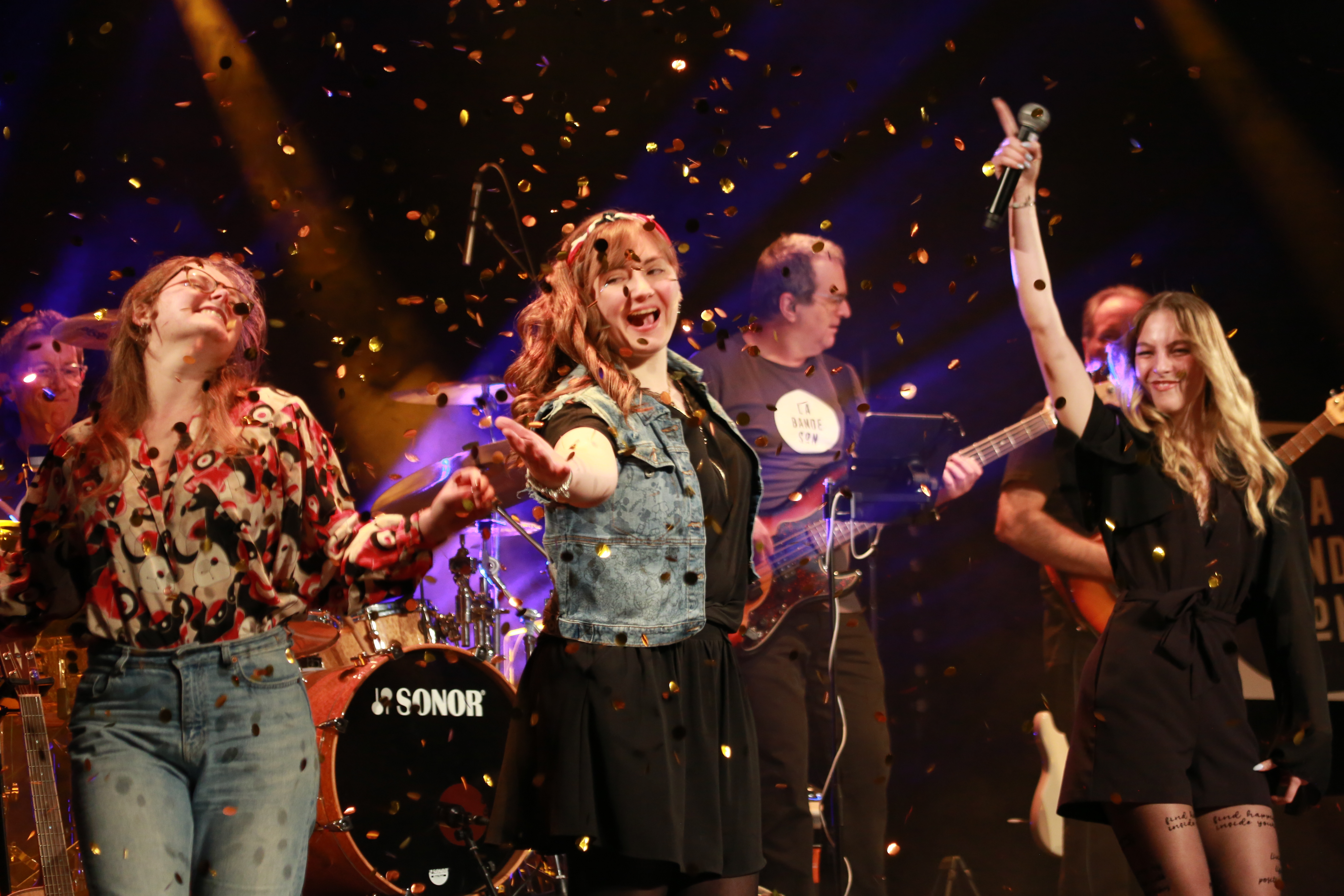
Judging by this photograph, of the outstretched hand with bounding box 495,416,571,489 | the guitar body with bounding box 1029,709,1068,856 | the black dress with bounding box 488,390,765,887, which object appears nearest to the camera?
the outstretched hand with bounding box 495,416,571,489

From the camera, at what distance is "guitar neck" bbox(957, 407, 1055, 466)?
4641mm

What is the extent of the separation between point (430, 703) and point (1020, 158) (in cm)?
273

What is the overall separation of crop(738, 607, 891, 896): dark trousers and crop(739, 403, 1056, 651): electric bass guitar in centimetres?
5

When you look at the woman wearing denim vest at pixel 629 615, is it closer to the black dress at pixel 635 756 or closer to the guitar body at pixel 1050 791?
the black dress at pixel 635 756

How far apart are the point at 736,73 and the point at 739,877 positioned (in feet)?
14.0

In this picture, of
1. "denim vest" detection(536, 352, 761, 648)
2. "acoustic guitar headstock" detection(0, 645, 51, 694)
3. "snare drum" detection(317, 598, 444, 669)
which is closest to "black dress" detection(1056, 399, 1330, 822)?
"denim vest" detection(536, 352, 761, 648)

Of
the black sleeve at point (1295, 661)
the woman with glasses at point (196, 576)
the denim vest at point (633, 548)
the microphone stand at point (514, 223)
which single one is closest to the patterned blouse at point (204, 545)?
the woman with glasses at point (196, 576)

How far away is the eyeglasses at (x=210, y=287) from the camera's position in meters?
2.20

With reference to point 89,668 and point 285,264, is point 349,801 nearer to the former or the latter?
point 89,668

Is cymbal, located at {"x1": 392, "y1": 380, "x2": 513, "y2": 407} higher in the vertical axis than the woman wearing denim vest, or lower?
higher

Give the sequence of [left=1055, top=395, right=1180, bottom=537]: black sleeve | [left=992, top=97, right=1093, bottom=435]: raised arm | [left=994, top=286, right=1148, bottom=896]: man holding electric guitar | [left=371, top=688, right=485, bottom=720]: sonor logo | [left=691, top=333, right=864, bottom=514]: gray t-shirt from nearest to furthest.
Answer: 1. [left=1055, top=395, right=1180, bottom=537]: black sleeve
2. [left=992, top=97, right=1093, bottom=435]: raised arm
3. [left=371, top=688, right=485, bottom=720]: sonor logo
4. [left=691, top=333, right=864, bottom=514]: gray t-shirt
5. [left=994, top=286, right=1148, bottom=896]: man holding electric guitar

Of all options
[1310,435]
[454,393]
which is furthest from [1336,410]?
[454,393]

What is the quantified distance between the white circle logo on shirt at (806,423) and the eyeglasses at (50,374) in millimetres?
2629

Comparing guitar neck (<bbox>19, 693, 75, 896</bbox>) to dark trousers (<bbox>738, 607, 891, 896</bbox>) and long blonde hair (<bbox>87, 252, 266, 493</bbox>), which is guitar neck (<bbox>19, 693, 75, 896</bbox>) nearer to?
long blonde hair (<bbox>87, 252, 266, 493</bbox>)
